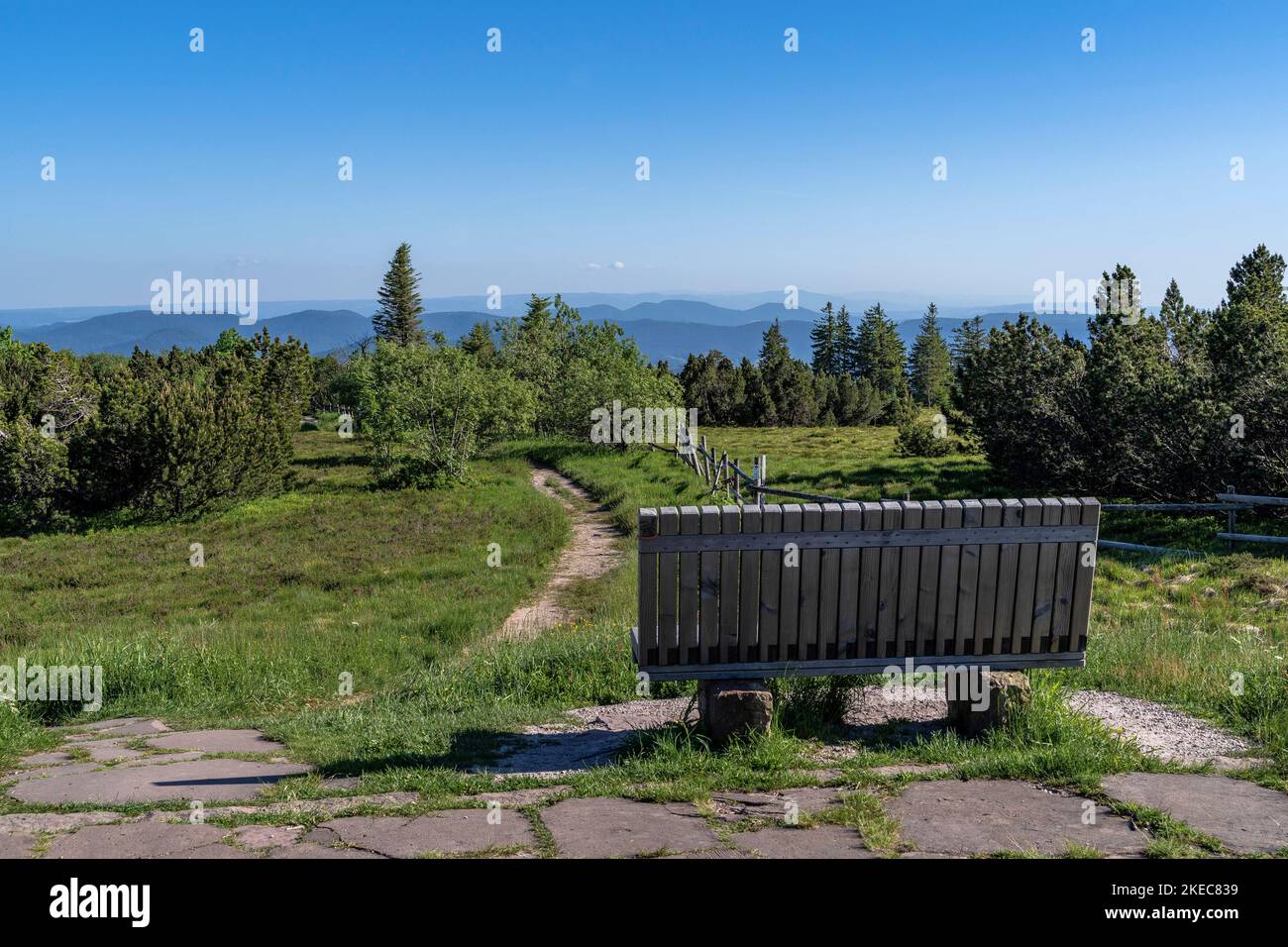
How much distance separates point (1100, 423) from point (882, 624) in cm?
1911

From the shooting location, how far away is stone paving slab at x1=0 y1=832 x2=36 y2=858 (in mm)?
4395

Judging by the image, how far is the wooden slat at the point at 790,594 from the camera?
6.02 meters

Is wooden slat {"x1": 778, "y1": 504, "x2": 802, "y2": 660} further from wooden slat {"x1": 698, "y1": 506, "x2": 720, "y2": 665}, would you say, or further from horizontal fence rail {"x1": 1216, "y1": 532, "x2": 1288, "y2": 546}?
horizontal fence rail {"x1": 1216, "y1": 532, "x2": 1288, "y2": 546}

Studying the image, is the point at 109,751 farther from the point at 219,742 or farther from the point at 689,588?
the point at 689,588

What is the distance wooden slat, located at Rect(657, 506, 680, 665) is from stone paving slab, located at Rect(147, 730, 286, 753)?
3138mm

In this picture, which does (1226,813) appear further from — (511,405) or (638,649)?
(511,405)

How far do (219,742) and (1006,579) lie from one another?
6.17 metres

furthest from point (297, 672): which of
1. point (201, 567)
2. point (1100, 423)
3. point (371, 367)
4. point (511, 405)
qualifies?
point (371, 367)

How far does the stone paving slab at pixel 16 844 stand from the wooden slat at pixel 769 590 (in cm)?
426

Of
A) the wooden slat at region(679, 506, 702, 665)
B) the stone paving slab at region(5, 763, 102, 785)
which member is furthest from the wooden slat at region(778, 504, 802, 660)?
the stone paving slab at region(5, 763, 102, 785)

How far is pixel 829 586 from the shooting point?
6.15 metres

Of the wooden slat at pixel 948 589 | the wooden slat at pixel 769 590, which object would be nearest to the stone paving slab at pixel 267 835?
the wooden slat at pixel 769 590
